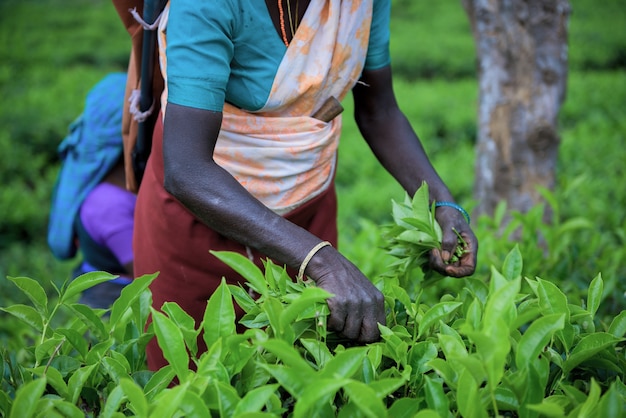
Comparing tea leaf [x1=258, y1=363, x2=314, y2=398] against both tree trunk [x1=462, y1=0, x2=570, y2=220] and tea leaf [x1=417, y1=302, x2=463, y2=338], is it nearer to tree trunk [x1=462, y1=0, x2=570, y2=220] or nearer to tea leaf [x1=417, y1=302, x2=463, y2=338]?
tea leaf [x1=417, y1=302, x2=463, y2=338]

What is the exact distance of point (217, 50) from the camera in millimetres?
1565

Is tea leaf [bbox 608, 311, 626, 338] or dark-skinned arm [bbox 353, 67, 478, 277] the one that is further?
dark-skinned arm [bbox 353, 67, 478, 277]

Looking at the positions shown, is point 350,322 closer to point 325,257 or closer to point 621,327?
point 325,257

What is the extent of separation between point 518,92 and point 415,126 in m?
2.81

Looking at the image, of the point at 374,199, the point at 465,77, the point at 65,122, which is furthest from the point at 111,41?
the point at 374,199

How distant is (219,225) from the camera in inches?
60.7

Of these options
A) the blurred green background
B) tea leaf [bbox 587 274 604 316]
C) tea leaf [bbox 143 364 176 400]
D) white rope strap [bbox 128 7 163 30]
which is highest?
white rope strap [bbox 128 7 163 30]

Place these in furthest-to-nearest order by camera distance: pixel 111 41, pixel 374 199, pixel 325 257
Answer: pixel 111 41, pixel 374 199, pixel 325 257

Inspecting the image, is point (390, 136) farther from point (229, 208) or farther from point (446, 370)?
point (446, 370)

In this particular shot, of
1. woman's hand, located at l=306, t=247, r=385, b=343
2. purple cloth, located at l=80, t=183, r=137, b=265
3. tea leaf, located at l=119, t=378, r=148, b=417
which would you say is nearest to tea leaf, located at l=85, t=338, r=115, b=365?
tea leaf, located at l=119, t=378, r=148, b=417

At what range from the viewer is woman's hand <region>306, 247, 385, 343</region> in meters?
1.39

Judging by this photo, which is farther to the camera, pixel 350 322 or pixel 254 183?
pixel 254 183

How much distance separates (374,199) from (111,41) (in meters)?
6.66

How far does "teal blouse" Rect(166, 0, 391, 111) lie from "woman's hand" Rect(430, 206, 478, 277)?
586 mm
